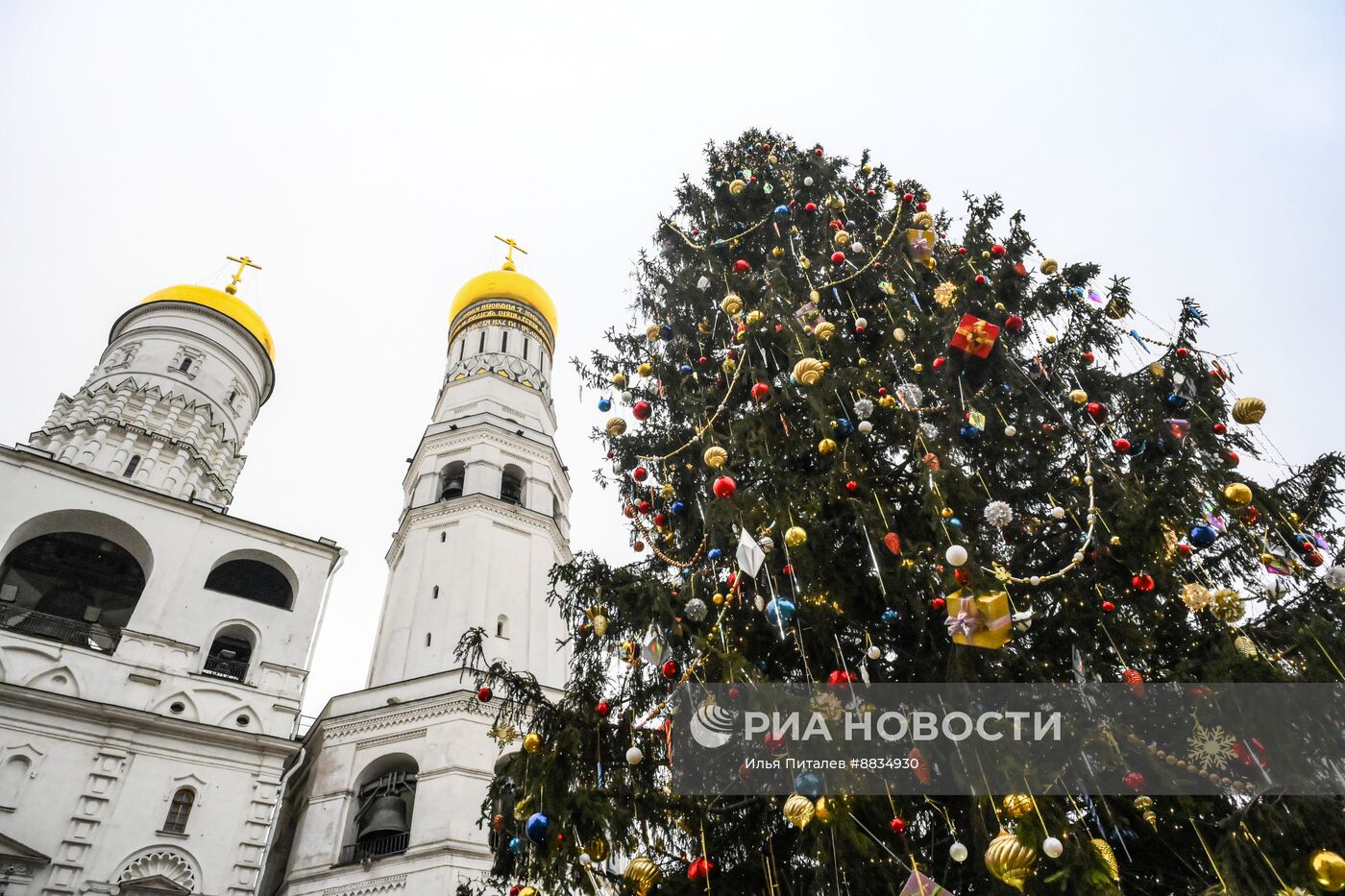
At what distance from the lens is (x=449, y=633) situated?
64.7 feet

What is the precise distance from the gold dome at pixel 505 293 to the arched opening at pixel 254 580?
1381 centimetres

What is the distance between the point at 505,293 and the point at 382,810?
20.2 meters

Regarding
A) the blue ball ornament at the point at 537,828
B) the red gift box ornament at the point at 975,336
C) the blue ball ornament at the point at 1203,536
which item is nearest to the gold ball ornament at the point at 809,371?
the red gift box ornament at the point at 975,336

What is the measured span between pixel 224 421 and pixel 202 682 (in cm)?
1231

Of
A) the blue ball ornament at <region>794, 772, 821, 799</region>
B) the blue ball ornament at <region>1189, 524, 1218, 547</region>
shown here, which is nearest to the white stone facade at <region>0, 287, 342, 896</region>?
the blue ball ornament at <region>794, 772, 821, 799</region>

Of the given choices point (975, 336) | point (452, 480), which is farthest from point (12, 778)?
point (975, 336)

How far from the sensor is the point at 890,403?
6.66 meters

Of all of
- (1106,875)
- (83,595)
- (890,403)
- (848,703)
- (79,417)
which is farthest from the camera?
(79,417)

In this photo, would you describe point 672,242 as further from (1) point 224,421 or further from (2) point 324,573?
(1) point 224,421

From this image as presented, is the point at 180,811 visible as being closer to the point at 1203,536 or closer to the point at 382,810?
the point at 382,810

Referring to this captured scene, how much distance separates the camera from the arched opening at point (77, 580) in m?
19.0

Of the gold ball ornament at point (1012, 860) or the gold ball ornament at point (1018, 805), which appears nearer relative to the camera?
the gold ball ornament at point (1012, 860)

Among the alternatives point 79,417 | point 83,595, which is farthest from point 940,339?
point 79,417

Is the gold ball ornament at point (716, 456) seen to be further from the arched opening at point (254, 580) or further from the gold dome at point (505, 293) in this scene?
the gold dome at point (505, 293)
